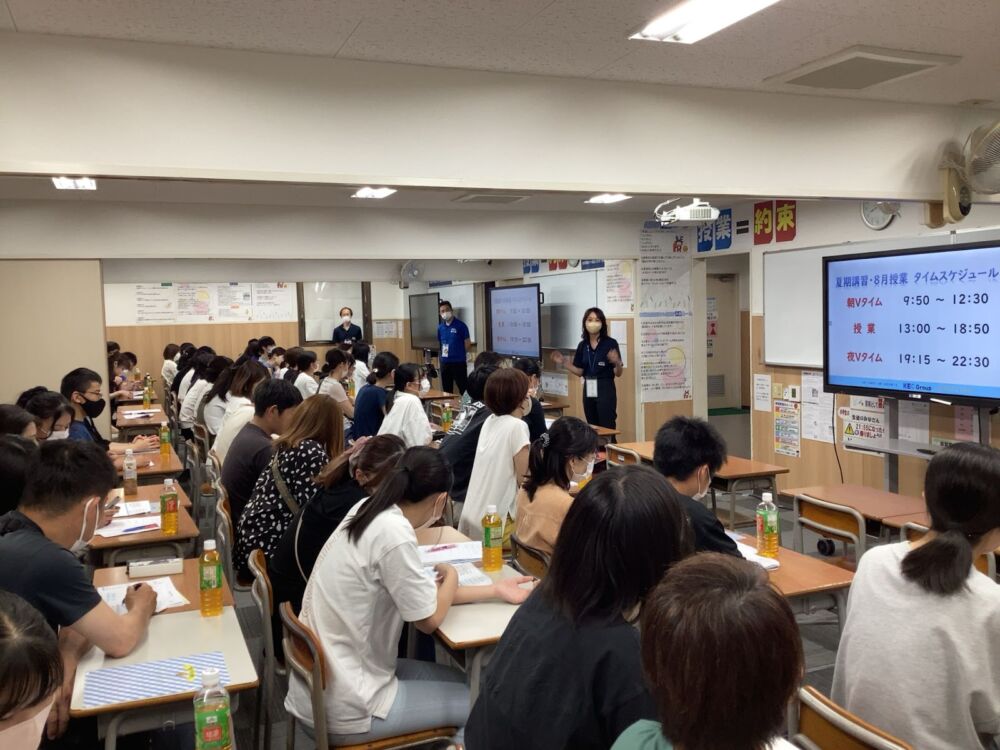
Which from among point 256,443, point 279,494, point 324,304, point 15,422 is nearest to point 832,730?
point 279,494

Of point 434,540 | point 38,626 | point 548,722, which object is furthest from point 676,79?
point 38,626

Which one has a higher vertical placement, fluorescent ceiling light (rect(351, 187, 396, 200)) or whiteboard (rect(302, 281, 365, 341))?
fluorescent ceiling light (rect(351, 187, 396, 200))

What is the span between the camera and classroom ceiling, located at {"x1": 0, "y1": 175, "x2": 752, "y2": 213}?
599cm

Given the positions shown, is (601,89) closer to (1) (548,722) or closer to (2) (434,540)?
(2) (434,540)

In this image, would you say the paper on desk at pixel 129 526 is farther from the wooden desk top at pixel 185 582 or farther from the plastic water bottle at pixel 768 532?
the plastic water bottle at pixel 768 532

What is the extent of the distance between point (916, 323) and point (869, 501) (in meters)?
1.37

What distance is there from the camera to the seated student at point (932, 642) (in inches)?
71.5

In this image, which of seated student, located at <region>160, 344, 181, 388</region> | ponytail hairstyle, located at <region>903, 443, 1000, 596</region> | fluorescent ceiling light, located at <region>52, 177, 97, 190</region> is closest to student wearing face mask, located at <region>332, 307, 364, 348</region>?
seated student, located at <region>160, 344, 181, 388</region>

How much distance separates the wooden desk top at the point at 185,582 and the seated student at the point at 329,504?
0.71 ft

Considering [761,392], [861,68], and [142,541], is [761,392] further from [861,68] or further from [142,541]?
[142,541]

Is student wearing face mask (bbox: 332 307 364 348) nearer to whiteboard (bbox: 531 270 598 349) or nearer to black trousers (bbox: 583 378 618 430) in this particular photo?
whiteboard (bbox: 531 270 598 349)

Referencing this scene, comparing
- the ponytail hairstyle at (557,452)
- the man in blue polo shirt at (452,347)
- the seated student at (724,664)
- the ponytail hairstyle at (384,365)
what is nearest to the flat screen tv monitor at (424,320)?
the man in blue polo shirt at (452,347)

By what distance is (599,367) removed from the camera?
7840 millimetres

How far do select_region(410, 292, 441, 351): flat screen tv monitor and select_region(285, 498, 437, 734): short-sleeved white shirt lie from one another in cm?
1012
